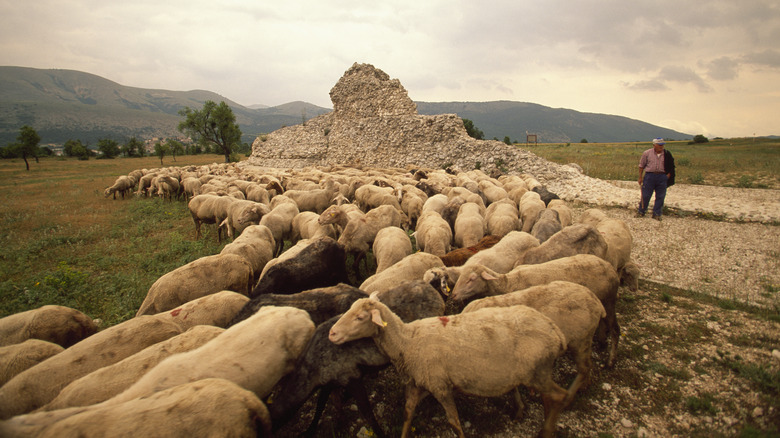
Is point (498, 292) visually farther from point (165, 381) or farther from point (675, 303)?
point (165, 381)

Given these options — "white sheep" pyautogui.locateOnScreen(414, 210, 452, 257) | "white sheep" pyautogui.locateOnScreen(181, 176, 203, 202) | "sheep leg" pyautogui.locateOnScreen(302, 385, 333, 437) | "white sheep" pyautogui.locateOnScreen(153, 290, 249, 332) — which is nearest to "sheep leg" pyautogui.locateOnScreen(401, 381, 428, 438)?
"sheep leg" pyautogui.locateOnScreen(302, 385, 333, 437)

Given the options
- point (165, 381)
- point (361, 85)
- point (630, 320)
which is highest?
point (361, 85)

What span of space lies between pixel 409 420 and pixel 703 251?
34.8ft

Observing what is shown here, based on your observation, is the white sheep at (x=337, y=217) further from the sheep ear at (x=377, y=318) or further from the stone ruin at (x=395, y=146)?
the stone ruin at (x=395, y=146)

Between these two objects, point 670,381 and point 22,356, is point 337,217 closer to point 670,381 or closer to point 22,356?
point 22,356

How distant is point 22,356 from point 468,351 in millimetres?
6147

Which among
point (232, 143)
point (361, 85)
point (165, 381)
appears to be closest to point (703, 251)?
point (165, 381)

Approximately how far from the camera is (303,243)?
28.0 feet

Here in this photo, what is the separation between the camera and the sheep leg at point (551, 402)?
3832 mm

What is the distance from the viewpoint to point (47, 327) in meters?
5.31

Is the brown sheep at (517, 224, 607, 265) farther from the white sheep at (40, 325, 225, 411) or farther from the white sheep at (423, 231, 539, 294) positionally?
the white sheep at (40, 325, 225, 411)

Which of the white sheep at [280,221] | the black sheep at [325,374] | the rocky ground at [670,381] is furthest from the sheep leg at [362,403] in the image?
the white sheep at [280,221]

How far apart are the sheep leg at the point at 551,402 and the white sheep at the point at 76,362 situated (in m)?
5.27

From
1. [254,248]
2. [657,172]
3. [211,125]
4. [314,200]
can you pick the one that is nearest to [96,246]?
[314,200]
